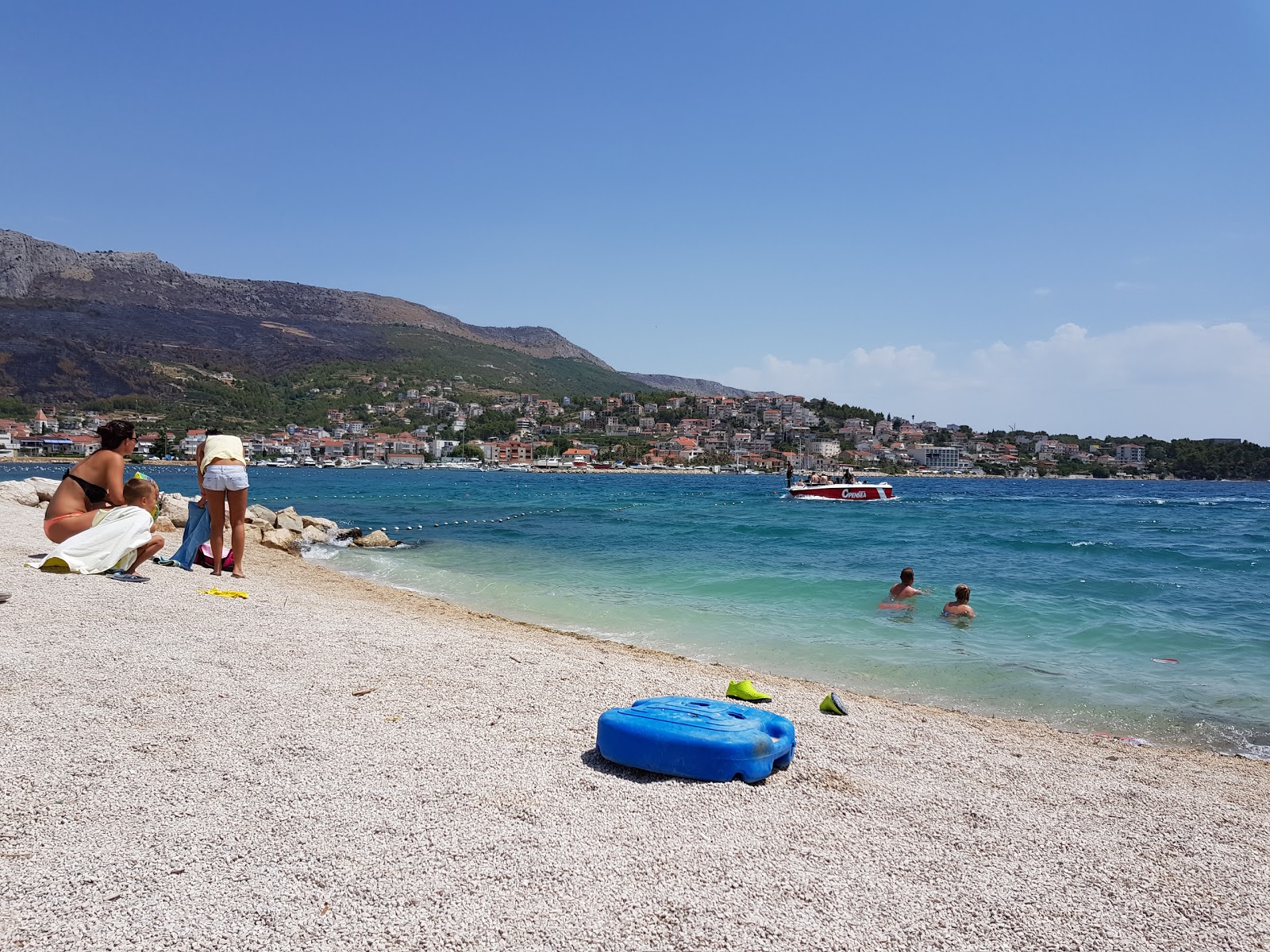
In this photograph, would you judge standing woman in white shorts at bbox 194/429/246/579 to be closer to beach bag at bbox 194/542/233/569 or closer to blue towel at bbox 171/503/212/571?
blue towel at bbox 171/503/212/571

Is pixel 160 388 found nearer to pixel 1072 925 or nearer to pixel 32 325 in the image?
pixel 32 325

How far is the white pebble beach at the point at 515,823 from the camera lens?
109 inches

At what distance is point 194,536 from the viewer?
33.2 feet

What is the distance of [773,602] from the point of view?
13.7 meters

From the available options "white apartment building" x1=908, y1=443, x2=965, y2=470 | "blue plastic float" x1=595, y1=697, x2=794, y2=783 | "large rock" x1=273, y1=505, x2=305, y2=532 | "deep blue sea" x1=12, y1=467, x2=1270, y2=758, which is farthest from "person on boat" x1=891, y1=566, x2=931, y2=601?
"white apartment building" x1=908, y1=443, x2=965, y2=470

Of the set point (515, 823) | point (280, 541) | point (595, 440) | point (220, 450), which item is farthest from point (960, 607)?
point (595, 440)

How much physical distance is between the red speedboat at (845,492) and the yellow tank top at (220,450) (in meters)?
50.0

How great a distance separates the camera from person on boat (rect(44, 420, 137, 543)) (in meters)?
8.23

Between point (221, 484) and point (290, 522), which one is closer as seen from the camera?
point (221, 484)

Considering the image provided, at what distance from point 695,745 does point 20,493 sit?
2601cm

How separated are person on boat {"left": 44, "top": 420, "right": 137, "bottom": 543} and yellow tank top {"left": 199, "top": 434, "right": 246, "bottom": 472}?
1.09 m

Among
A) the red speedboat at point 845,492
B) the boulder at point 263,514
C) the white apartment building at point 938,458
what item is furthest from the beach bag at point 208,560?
the white apartment building at point 938,458

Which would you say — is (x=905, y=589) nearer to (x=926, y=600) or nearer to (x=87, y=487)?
(x=926, y=600)

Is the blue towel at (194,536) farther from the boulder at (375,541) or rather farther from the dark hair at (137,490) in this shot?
the boulder at (375,541)
